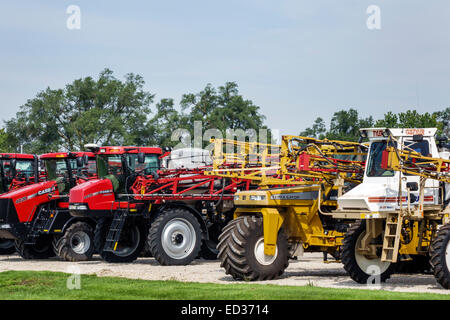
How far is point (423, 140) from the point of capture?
15.9 metres

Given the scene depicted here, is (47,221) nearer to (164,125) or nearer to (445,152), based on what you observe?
(445,152)

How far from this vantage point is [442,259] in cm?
1431

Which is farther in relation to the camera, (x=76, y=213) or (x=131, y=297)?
(x=76, y=213)

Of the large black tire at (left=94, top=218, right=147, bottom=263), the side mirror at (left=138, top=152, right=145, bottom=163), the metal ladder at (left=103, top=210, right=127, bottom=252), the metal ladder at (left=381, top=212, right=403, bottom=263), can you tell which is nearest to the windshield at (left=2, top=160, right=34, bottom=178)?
the large black tire at (left=94, top=218, right=147, bottom=263)

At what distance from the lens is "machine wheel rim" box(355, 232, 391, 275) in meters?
15.8

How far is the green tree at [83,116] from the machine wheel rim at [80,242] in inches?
1175

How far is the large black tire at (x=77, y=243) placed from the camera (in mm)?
23078

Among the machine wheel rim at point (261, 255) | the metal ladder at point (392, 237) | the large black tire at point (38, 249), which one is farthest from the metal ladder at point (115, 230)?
the metal ladder at point (392, 237)

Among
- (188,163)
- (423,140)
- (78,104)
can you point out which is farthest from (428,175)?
(78,104)

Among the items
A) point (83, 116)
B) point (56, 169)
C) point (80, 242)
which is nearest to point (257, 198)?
point (80, 242)

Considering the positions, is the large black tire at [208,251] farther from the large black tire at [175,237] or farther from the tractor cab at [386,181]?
the tractor cab at [386,181]
